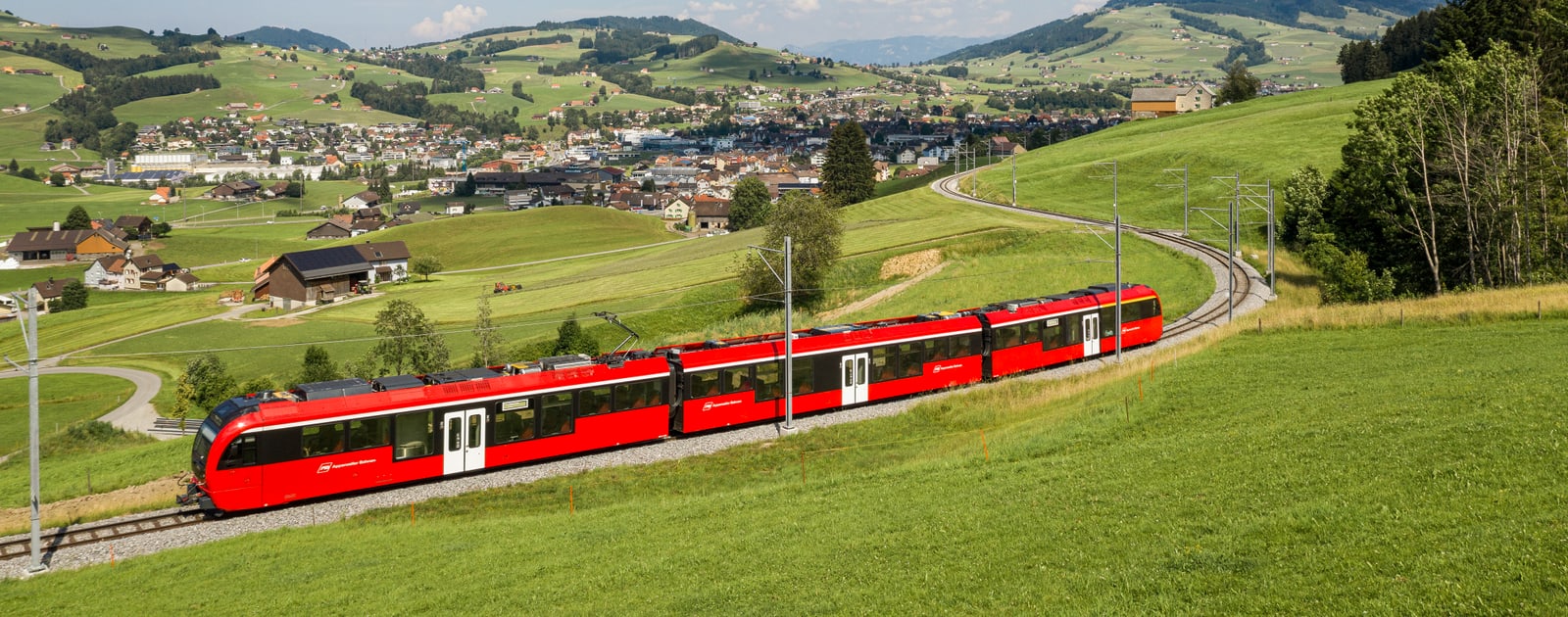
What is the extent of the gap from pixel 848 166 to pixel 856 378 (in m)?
102

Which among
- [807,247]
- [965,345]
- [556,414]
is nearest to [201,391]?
[807,247]

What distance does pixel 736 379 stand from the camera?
123 feet

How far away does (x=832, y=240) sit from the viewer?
74.3m

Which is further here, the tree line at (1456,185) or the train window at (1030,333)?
the tree line at (1456,185)

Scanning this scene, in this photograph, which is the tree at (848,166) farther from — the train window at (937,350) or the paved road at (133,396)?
the train window at (937,350)

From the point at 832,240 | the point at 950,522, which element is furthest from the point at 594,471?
the point at 832,240

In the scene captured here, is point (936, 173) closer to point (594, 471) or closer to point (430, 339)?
point (430, 339)

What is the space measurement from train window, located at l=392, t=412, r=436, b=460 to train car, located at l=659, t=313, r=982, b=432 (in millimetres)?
8605

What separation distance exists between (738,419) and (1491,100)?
47.6m

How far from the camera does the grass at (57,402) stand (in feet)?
203

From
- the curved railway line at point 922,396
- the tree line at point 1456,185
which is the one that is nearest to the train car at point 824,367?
the curved railway line at point 922,396

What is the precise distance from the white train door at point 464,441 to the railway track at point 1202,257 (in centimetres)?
3655

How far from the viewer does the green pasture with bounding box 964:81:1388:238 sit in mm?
93250

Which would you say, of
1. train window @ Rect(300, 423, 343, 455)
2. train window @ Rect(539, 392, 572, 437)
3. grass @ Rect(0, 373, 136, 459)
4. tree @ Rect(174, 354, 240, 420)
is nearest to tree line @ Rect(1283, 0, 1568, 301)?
train window @ Rect(539, 392, 572, 437)
